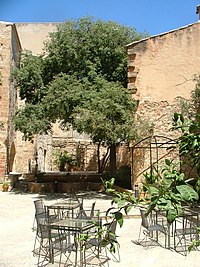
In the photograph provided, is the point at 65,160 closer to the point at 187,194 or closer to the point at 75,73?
→ the point at 75,73

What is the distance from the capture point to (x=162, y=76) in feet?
48.8

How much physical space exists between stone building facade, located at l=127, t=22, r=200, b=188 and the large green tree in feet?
2.86

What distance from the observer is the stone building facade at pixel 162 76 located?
1471 cm

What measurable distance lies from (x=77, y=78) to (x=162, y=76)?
4183 millimetres

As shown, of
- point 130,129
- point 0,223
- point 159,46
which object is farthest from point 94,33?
point 0,223

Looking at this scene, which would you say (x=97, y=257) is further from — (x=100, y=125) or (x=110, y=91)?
(x=110, y=91)

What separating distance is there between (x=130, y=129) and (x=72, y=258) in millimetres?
8041

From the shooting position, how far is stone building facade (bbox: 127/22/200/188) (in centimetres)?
1471

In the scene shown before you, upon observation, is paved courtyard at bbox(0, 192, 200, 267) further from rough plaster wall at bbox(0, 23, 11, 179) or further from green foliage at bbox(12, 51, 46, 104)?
rough plaster wall at bbox(0, 23, 11, 179)

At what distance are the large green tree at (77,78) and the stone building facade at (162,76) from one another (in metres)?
0.87

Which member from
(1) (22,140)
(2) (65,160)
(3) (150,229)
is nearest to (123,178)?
(1) (22,140)

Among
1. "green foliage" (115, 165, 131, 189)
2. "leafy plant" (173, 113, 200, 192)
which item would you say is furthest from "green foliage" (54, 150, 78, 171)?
"leafy plant" (173, 113, 200, 192)

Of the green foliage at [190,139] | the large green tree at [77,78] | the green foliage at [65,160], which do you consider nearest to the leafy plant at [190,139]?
the green foliage at [190,139]

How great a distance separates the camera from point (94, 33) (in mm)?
16734
